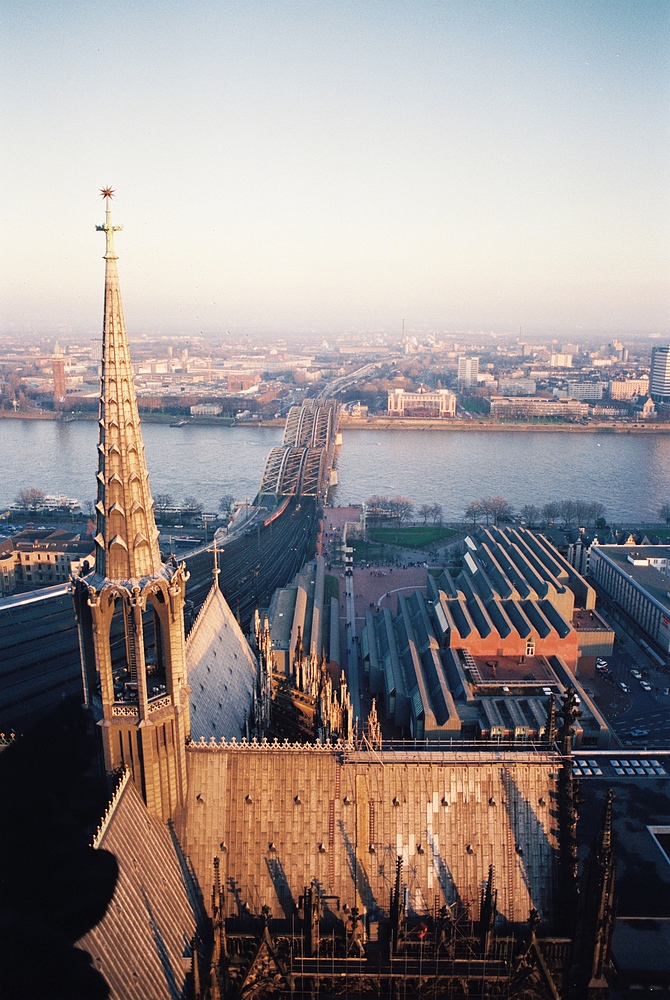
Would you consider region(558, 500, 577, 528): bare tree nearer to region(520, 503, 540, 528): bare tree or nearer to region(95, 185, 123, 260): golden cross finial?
region(520, 503, 540, 528): bare tree

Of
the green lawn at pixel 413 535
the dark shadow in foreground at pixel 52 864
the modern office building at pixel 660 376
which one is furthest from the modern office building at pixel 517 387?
the dark shadow in foreground at pixel 52 864

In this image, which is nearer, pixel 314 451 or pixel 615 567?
pixel 615 567

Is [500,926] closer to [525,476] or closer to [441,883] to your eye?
[441,883]

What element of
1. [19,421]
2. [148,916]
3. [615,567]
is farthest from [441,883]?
[19,421]

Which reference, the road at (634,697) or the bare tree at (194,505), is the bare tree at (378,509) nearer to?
the bare tree at (194,505)

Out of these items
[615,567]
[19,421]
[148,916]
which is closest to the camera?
[148,916]

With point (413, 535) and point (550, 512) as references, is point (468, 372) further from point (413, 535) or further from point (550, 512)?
point (413, 535)
